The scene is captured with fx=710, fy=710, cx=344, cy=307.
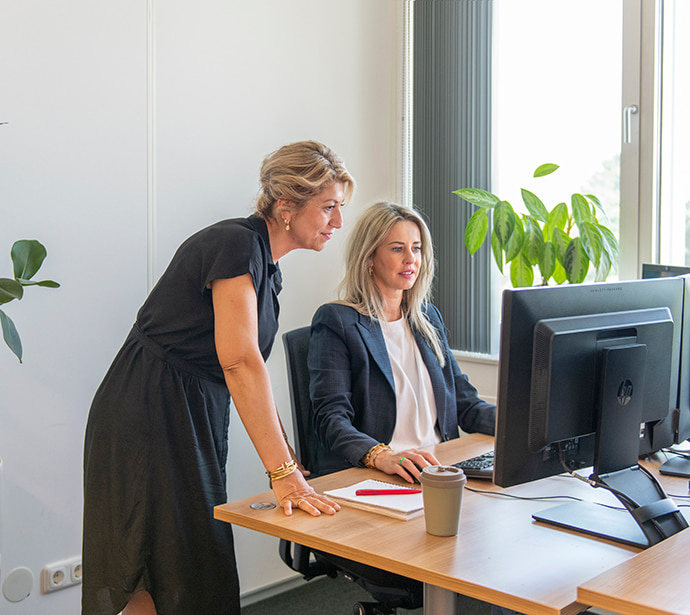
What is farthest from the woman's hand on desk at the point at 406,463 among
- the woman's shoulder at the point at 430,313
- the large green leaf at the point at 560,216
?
the large green leaf at the point at 560,216

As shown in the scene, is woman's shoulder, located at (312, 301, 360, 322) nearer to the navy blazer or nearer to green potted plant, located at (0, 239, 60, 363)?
the navy blazer

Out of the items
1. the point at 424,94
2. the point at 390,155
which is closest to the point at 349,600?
the point at 390,155

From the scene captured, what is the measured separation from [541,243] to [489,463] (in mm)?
1164

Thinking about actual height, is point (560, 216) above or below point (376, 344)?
above

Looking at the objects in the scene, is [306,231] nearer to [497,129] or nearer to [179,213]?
[179,213]

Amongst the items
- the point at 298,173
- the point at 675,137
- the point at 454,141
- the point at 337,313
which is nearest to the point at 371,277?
the point at 337,313

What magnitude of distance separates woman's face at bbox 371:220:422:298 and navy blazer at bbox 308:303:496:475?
0.16m

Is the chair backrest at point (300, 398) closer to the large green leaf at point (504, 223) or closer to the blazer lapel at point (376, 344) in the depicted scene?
the blazer lapel at point (376, 344)

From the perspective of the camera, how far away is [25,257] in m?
1.70

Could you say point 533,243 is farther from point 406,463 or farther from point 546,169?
point 406,463

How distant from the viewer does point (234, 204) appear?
274cm

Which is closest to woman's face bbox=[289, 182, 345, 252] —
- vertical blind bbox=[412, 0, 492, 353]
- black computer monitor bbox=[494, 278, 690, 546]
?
black computer monitor bbox=[494, 278, 690, 546]

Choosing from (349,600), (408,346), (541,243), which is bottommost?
(349,600)

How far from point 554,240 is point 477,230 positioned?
1.08ft
